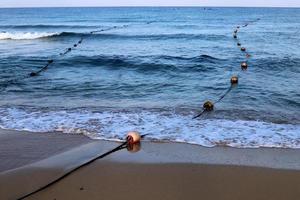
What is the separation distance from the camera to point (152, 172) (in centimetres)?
576

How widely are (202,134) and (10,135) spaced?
3.74 metres

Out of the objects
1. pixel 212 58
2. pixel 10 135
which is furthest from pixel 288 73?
pixel 10 135

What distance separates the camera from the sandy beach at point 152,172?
5156 mm

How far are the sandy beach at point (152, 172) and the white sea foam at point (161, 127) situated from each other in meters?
0.43

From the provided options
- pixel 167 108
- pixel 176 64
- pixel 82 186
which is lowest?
pixel 82 186

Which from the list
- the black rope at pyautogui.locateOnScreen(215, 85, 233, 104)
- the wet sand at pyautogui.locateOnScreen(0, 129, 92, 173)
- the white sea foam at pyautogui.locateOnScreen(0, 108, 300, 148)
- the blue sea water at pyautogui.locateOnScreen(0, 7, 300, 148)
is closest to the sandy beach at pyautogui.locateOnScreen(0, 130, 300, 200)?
the wet sand at pyautogui.locateOnScreen(0, 129, 92, 173)

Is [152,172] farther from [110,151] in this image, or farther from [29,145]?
[29,145]

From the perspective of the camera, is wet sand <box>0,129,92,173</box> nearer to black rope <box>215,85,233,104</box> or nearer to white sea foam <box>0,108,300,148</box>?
white sea foam <box>0,108,300,148</box>

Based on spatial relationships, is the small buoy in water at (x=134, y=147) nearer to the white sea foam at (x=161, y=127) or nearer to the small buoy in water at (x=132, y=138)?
the small buoy in water at (x=132, y=138)

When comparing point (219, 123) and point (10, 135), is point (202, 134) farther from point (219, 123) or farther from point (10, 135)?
point (10, 135)

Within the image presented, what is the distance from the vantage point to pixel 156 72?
623 inches

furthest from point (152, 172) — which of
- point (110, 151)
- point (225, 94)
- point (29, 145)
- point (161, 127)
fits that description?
point (225, 94)

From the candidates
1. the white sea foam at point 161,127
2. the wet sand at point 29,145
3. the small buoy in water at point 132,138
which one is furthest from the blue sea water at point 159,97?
the small buoy in water at point 132,138

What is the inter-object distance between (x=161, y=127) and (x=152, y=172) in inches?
92.1
